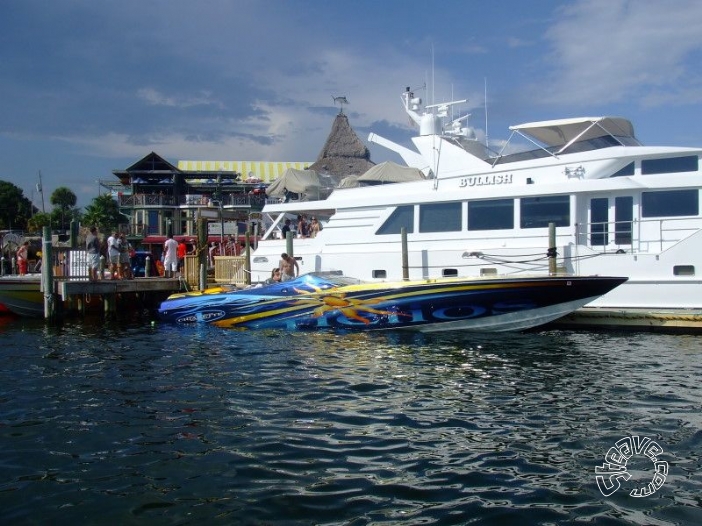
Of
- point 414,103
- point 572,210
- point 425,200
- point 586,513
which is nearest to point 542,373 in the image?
point 586,513

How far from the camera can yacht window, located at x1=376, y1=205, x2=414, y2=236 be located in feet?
52.0

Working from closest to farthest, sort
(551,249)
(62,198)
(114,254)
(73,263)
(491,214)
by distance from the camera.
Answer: (551,249)
(491,214)
(73,263)
(114,254)
(62,198)

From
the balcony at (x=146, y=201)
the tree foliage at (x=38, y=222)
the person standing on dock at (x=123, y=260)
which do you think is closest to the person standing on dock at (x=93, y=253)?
the person standing on dock at (x=123, y=260)

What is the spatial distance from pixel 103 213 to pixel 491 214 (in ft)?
173

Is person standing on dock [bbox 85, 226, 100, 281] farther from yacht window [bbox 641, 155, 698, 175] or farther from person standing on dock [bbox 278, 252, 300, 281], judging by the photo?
yacht window [bbox 641, 155, 698, 175]

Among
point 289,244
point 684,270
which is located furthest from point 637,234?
point 289,244

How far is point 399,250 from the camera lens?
1561cm

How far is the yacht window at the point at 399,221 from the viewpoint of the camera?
1585cm

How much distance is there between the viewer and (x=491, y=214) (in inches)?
587

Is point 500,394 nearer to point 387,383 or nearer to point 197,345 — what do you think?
point 387,383

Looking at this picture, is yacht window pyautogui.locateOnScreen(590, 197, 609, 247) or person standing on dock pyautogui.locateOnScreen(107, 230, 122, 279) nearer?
yacht window pyautogui.locateOnScreen(590, 197, 609, 247)

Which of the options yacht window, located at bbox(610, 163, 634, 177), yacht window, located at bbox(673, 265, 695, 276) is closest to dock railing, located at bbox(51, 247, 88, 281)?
yacht window, located at bbox(610, 163, 634, 177)

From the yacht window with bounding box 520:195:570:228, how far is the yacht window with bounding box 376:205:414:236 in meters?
2.75

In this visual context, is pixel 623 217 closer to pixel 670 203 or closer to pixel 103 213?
pixel 670 203
